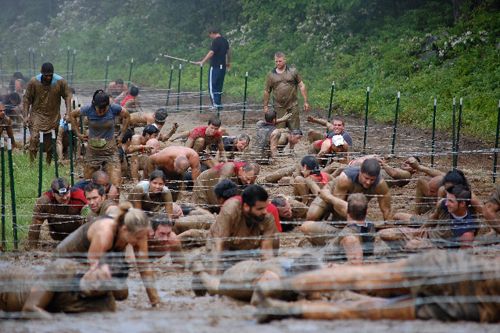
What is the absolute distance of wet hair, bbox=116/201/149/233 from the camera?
8562mm

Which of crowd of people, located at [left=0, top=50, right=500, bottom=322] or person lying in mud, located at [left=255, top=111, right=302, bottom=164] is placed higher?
person lying in mud, located at [left=255, top=111, right=302, bottom=164]

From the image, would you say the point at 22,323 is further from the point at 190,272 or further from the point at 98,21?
the point at 98,21

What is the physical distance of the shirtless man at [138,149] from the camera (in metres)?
15.4

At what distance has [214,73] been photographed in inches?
919

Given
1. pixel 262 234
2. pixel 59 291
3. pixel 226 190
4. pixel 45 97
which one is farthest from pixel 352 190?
pixel 45 97

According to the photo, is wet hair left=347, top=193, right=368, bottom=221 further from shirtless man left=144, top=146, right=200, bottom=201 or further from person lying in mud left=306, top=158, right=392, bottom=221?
shirtless man left=144, top=146, right=200, bottom=201

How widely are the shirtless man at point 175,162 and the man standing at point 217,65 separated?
357 inches

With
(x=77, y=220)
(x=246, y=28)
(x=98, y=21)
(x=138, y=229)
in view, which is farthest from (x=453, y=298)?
(x=98, y=21)

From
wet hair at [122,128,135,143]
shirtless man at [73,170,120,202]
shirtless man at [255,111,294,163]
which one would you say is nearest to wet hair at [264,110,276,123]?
shirtless man at [255,111,294,163]

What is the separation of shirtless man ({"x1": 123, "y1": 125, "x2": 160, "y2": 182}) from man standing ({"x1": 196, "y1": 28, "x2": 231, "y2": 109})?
6.91 metres

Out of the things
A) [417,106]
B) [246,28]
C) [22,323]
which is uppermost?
[246,28]

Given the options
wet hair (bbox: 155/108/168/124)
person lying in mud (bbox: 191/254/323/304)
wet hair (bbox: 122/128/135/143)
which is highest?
wet hair (bbox: 155/108/168/124)

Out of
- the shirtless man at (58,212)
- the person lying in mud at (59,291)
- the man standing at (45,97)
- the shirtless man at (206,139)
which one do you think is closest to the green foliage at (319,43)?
the shirtless man at (206,139)

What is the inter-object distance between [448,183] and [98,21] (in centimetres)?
2941
